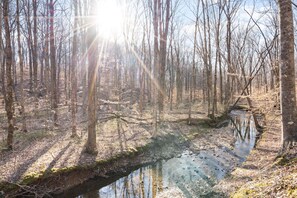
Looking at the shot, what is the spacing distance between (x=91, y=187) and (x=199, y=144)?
6897 mm

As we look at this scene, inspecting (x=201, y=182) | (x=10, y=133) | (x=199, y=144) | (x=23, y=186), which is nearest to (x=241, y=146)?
(x=199, y=144)

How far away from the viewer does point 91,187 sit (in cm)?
729

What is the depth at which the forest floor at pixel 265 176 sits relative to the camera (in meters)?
3.73

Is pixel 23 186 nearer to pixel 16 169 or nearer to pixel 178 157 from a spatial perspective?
pixel 16 169

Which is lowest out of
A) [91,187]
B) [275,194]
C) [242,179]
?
[91,187]

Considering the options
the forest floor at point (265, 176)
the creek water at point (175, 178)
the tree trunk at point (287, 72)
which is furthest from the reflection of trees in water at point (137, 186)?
the tree trunk at point (287, 72)

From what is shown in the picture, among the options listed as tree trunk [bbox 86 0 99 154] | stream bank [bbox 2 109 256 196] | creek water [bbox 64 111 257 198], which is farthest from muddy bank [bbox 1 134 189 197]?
tree trunk [bbox 86 0 99 154]

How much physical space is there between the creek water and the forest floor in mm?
813

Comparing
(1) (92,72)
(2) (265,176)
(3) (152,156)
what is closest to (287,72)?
(2) (265,176)

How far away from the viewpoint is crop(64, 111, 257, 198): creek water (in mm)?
6797

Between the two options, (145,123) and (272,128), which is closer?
(272,128)

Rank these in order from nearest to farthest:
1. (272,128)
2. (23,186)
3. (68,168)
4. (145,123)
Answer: (23,186)
(68,168)
(272,128)
(145,123)

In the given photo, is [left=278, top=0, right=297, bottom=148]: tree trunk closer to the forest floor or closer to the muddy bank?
the forest floor

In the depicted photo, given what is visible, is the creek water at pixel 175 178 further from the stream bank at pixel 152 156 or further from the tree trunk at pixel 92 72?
the tree trunk at pixel 92 72
